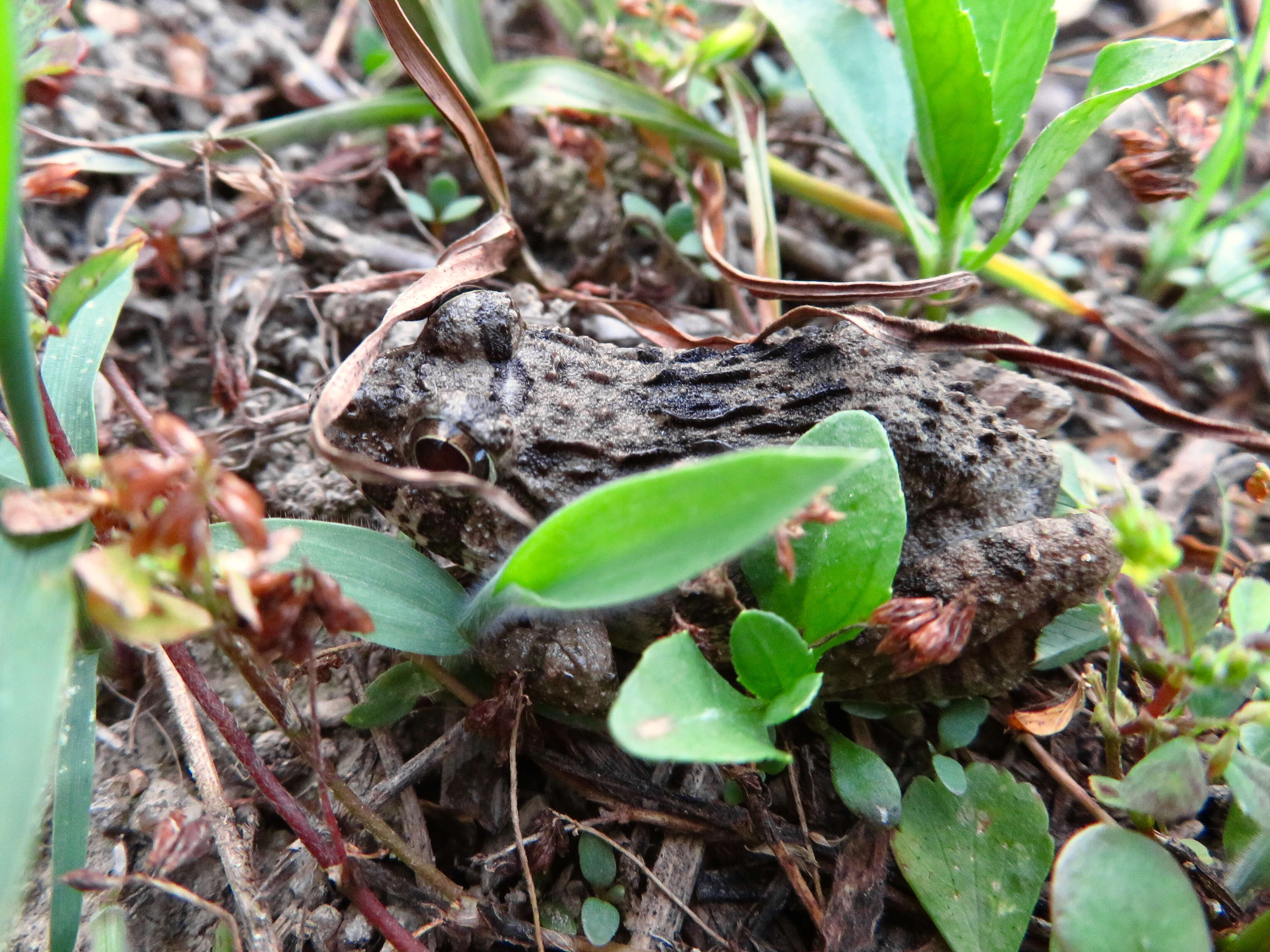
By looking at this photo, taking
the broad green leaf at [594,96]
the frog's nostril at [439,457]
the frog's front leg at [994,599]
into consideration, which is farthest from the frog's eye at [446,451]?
the broad green leaf at [594,96]

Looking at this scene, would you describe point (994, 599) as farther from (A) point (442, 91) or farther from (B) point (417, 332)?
(A) point (442, 91)

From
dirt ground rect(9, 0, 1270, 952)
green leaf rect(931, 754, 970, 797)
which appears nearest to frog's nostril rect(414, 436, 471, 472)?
dirt ground rect(9, 0, 1270, 952)

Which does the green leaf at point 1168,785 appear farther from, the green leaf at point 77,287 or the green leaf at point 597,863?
the green leaf at point 77,287

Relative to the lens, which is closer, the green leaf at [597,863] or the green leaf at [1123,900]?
the green leaf at [1123,900]

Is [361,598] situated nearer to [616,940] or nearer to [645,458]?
[645,458]

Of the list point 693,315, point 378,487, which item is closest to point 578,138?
point 693,315

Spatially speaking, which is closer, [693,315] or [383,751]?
[383,751]

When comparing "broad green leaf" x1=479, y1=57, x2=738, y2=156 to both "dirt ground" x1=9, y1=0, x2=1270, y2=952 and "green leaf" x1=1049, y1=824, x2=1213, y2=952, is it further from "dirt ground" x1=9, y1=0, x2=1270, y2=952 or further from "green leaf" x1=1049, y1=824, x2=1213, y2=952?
"green leaf" x1=1049, y1=824, x2=1213, y2=952
